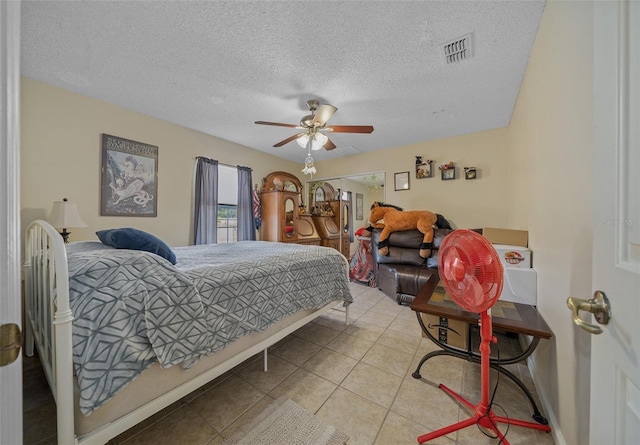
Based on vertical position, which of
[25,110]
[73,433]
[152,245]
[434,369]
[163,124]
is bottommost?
[434,369]

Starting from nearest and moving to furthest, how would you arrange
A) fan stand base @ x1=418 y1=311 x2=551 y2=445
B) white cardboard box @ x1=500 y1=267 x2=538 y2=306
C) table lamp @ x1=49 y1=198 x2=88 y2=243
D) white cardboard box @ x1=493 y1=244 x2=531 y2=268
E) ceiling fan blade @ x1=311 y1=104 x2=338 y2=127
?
fan stand base @ x1=418 y1=311 x2=551 y2=445 < white cardboard box @ x1=500 y1=267 x2=538 y2=306 < white cardboard box @ x1=493 y1=244 x2=531 y2=268 < table lamp @ x1=49 y1=198 x2=88 y2=243 < ceiling fan blade @ x1=311 y1=104 x2=338 y2=127

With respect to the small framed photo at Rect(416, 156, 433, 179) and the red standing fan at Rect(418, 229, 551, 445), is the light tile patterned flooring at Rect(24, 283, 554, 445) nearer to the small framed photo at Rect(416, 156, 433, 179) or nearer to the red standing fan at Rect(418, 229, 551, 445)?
the red standing fan at Rect(418, 229, 551, 445)

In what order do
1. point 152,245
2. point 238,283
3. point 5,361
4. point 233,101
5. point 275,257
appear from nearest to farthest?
point 5,361
point 152,245
point 238,283
point 275,257
point 233,101

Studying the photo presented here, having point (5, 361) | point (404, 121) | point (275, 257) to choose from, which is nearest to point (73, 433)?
point (5, 361)

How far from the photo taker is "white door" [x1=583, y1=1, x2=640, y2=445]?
1.53 feet

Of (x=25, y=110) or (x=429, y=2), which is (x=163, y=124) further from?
(x=429, y=2)

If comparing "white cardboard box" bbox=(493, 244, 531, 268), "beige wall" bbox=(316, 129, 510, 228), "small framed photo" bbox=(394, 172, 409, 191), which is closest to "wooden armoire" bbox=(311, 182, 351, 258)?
"beige wall" bbox=(316, 129, 510, 228)

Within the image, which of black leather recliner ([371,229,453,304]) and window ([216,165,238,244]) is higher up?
window ([216,165,238,244])

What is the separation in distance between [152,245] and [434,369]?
2.18 metres

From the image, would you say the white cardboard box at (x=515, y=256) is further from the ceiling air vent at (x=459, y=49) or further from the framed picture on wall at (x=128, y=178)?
the framed picture on wall at (x=128, y=178)

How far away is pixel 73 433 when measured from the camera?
Answer: 0.85 metres

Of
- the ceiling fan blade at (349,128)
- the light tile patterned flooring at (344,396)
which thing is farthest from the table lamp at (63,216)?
the ceiling fan blade at (349,128)

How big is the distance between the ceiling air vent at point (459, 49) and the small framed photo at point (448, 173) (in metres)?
2.12

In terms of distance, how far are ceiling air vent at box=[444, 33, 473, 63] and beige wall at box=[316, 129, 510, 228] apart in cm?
186
